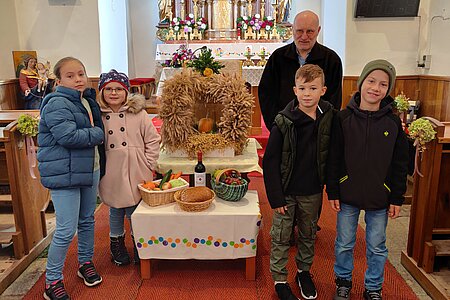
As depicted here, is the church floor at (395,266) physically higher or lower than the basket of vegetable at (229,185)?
lower

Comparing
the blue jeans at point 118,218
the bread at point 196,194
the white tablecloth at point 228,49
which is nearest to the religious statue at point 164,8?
the white tablecloth at point 228,49

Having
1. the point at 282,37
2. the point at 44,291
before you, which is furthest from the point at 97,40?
the point at 44,291

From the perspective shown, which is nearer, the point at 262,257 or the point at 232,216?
the point at 232,216

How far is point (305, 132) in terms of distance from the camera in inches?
91.3

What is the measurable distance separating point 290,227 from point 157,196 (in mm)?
885

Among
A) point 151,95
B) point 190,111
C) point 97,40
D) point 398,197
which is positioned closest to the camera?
point 398,197

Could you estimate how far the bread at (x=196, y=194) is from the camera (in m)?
2.67

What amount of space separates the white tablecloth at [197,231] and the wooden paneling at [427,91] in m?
3.89

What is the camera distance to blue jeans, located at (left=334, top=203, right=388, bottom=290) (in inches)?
91.4

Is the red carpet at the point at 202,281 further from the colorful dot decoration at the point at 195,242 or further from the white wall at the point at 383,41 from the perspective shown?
the white wall at the point at 383,41

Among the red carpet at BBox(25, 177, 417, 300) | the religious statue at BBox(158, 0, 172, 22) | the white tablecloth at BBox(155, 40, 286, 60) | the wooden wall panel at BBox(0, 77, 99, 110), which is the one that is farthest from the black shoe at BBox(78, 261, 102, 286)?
the religious statue at BBox(158, 0, 172, 22)

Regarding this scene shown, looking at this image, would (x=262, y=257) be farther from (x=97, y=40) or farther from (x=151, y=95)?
(x=151, y=95)

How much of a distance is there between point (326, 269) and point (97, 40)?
5271 mm

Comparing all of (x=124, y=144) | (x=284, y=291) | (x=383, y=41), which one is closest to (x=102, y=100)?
(x=124, y=144)
